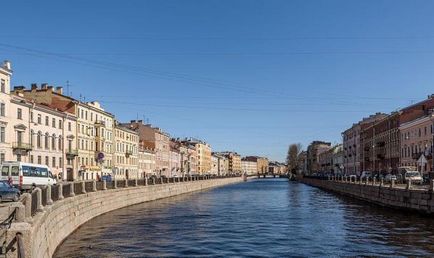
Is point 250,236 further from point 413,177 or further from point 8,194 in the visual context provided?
point 413,177

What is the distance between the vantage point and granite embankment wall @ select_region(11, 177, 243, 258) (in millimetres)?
15859

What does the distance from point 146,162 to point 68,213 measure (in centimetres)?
11160

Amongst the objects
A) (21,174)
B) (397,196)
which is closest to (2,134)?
(21,174)

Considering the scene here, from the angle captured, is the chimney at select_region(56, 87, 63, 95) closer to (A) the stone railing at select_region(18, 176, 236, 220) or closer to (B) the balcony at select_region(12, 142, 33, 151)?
(B) the balcony at select_region(12, 142, 33, 151)

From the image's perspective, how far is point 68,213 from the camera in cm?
3006

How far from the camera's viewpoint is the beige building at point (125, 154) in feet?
378

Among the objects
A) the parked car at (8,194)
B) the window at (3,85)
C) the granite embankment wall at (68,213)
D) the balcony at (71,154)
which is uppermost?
the window at (3,85)

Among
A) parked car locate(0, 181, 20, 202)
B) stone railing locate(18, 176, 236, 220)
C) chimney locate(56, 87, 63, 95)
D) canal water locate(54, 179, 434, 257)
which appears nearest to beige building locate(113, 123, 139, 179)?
chimney locate(56, 87, 63, 95)

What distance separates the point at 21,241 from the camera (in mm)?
14312

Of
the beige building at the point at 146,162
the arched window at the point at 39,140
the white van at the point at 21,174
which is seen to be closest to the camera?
the white van at the point at 21,174

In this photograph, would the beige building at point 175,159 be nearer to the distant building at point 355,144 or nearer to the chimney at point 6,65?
the distant building at point 355,144

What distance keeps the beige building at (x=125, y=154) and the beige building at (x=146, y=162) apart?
9.29 feet

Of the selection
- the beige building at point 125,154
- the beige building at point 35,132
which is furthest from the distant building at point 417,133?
the beige building at point 35,132

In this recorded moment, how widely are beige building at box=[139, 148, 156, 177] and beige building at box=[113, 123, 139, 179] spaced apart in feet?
9.29
